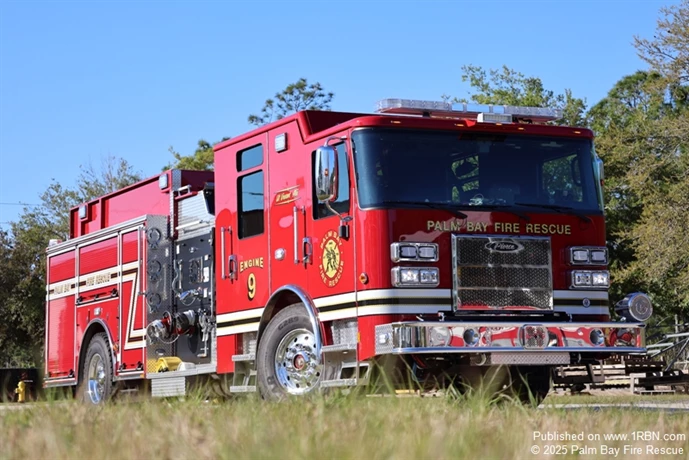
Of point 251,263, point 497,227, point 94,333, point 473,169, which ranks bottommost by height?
point 94,333

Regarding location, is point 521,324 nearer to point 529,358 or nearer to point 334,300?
point 529,358

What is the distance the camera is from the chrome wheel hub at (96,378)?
50.0 ft

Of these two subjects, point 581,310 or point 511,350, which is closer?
point 511,350

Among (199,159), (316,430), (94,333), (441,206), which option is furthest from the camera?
(199,159)

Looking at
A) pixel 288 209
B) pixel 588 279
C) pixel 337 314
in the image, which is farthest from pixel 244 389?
pixel 588 279

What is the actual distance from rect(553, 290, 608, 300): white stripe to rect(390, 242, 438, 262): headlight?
52.5 inches

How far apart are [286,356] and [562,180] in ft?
10.3

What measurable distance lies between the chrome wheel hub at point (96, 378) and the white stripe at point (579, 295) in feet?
22.5

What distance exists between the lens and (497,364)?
1009 centimetres

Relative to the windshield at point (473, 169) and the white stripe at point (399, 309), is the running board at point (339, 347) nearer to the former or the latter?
the white stripe at point (399, 309)

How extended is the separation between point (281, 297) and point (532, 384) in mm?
2643

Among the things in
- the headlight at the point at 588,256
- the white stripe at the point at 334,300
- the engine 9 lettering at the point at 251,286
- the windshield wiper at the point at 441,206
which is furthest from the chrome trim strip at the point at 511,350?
the engine 9 lettering at the point at 251,286

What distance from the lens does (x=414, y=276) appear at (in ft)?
33.2

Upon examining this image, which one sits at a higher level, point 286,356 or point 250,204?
point 250,204
